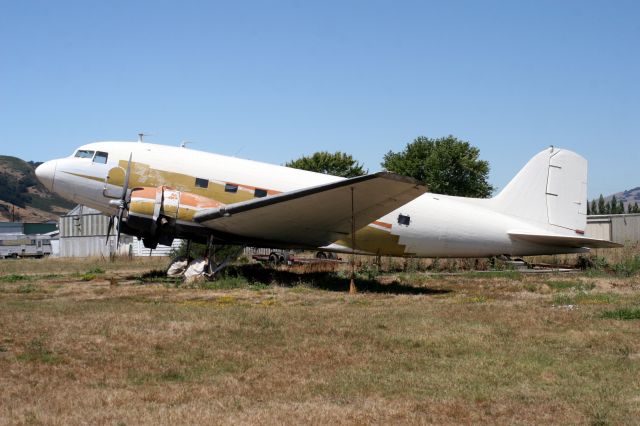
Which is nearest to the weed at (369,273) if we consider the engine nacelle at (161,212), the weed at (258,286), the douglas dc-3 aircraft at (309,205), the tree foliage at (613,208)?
the douglas dc-3 aircraft at (309,205)

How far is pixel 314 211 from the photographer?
1720 centimetres

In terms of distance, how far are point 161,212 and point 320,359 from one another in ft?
34.8

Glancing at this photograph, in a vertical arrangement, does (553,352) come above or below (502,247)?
below

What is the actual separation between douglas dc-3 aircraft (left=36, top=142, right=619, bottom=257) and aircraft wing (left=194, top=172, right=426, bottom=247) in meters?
0.03

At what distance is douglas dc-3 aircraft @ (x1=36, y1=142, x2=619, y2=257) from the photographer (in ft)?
56.5

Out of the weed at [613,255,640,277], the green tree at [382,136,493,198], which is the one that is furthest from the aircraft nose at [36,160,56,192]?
the green tree at [382,136,493,198]

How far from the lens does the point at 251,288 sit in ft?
56.1

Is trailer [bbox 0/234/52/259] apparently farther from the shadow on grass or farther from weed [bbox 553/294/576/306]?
weed [bbox 553/294/576/306]

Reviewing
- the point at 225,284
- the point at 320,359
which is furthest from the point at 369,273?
the point at 320,359

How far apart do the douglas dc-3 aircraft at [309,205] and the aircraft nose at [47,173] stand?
43 millimetres

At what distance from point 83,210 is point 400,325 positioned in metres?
53.4

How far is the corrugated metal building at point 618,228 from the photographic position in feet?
134

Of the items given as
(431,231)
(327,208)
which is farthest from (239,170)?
(431,231)

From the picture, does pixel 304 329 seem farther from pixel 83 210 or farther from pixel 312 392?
pixel 83 210
